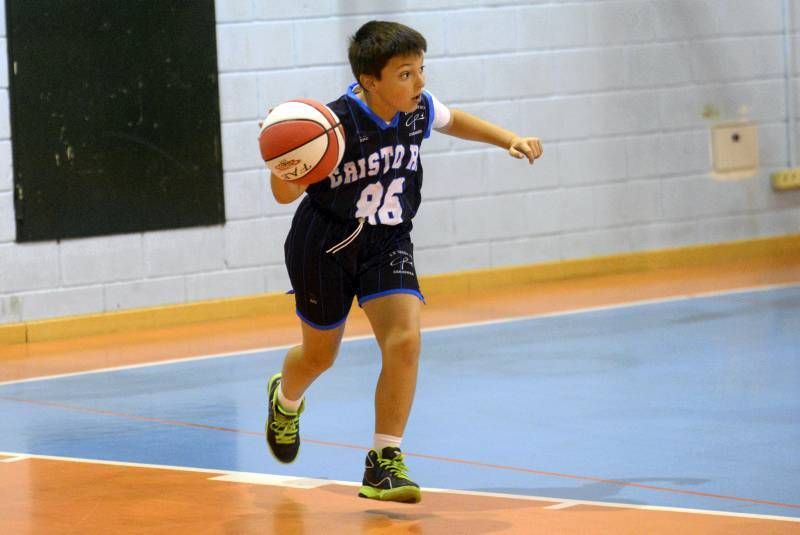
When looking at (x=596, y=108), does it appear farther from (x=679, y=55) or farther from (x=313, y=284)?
(x=313, y=284)

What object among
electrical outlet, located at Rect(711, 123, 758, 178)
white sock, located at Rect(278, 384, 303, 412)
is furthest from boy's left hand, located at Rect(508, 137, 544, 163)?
electrical outlet, located at Rect(711, 123, 758, 178)

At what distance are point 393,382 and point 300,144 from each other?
736 mm

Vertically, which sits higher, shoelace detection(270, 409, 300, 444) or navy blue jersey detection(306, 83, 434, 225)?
navy blue jersey detection(306, 83, 434, 225)

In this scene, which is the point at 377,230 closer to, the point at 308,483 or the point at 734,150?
the point at 308,483

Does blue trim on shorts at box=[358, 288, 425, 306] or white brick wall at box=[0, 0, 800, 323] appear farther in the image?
white brick wall at box=[0, 0, 800, 323]

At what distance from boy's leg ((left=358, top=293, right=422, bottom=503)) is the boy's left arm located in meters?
0.61

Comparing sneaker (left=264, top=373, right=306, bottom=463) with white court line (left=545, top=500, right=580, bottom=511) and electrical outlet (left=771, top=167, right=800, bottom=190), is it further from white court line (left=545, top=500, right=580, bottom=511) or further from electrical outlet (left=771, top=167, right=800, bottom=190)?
electrical outlet (left=771, top=167, right=800, bottom=190)

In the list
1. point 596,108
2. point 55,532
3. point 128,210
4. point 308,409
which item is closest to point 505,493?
point 55,532

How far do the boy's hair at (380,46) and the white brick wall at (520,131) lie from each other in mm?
4215

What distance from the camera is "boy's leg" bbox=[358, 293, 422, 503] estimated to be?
4.30 meters

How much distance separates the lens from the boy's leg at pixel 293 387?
4.69 metres

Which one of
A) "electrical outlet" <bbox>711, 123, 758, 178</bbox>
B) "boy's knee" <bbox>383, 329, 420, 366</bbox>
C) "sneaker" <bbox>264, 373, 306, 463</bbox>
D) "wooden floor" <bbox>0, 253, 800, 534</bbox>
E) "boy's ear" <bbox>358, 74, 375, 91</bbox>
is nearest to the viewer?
"wooden floor" <bbox>0, 253, 800, 534</bbox>

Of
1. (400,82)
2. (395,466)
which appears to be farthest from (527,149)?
(395,466)

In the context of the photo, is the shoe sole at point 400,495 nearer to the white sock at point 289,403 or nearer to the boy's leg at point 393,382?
the boy's leg at point 393,382
